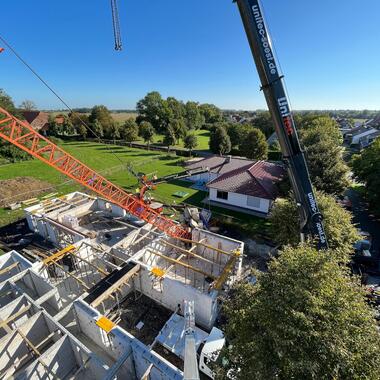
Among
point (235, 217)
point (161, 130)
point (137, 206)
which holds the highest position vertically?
point (161, 130)

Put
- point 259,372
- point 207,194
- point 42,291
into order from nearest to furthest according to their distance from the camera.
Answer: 1. point 259,372
2. point 42,291
3. point 207,194

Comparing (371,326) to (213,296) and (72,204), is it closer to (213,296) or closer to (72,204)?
(213,296)

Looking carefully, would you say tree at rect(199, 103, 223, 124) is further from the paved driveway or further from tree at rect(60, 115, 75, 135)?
the paved driveway

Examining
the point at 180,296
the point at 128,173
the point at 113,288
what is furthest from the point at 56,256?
the point at 128,173

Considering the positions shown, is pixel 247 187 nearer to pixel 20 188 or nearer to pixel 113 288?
pixel 113 288

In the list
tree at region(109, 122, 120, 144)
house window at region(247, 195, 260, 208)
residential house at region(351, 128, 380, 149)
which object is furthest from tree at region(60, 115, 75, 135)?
residential house at region(351, 128, 380, 149)

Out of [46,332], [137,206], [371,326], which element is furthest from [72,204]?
[371,326]

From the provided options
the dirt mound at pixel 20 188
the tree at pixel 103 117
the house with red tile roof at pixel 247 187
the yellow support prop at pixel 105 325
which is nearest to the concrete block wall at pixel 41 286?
the yellow support prop at pixel 105 325
